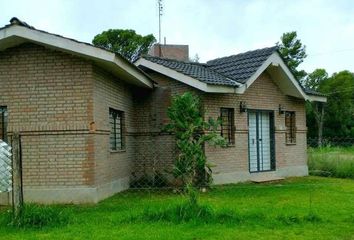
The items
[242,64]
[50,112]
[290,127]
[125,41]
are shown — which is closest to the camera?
[50,112]

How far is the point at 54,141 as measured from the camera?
11.3 m

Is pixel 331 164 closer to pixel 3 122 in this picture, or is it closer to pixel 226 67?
pixel 226 67

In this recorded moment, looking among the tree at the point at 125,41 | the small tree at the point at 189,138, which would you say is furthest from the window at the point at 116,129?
the tree at the point at 125,41

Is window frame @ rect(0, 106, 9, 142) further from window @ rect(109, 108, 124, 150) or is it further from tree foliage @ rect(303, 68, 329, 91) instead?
tree foliage @ rect(303, 68, 329, 91)

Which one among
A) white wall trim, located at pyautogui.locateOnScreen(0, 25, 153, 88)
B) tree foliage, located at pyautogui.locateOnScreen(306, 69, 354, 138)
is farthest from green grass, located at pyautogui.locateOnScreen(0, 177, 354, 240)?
tree foliage, located at pyautogui.locateOnScreen(306, 69, 354, 138)

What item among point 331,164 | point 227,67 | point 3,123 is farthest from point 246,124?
point 3,123

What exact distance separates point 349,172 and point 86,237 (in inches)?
519

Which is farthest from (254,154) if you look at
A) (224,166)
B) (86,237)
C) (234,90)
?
(86,237)

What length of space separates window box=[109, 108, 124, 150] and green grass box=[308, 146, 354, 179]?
8801 mm

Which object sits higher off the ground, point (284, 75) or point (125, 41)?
point (125, 41)

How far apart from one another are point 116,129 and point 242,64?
520 cm

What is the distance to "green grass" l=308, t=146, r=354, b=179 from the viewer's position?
18062mm

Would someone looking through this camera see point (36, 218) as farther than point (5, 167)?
Yes

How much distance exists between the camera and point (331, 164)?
1906 cm
